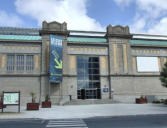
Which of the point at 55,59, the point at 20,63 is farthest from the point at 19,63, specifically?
the point at 55,59

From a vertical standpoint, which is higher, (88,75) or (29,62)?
(29,62)

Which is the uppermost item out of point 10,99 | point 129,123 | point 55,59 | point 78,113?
point 55,59

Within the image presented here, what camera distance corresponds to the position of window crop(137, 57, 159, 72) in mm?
42531

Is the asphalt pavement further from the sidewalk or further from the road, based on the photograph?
the sidewalk

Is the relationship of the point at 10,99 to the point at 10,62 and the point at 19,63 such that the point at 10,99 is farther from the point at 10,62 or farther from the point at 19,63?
the point at 10,62

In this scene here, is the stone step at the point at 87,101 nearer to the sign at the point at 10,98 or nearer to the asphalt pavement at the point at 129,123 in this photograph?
the sign at the point at 10,98

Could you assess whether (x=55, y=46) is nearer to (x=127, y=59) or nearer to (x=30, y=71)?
(x=30, y=71)

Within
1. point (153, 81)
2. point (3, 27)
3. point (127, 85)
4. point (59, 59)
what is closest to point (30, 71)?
point (59, 59)

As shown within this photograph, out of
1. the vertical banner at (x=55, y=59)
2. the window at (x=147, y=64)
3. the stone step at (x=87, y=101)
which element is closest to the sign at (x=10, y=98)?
the vertical banner at (x=55, y=59)

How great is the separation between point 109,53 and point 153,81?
12135 millimetres

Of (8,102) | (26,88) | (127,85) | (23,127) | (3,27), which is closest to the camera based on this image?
(23,127)

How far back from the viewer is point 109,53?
41.4m

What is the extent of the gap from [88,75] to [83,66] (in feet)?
7.51

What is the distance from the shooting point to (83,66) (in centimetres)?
4084
